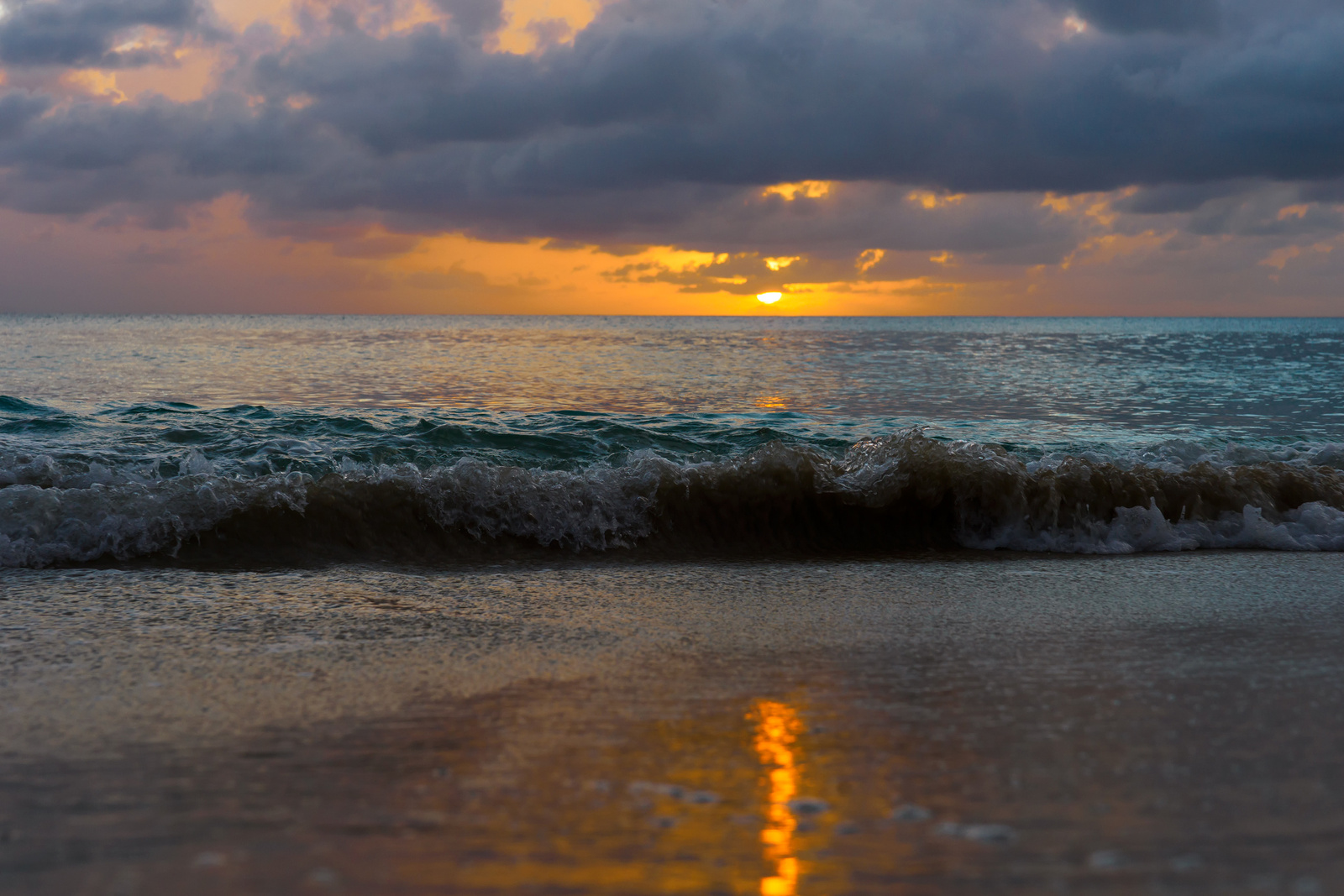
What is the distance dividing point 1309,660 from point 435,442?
7.68 metres

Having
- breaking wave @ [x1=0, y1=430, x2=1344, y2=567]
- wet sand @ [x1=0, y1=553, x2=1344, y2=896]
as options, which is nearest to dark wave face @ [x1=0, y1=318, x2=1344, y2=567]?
breaking wave @ [x1=0, y1=430, x2=1344, y2=567]

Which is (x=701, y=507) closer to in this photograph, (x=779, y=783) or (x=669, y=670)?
(x=669, y=670)

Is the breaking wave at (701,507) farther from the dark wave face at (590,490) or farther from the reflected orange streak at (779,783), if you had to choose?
the reflected orange streak at (779,783)

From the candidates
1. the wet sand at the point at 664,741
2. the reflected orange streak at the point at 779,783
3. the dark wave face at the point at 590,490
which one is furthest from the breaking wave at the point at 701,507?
the reflected orange streak at the point at 779,783

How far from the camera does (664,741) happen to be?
2.53 m

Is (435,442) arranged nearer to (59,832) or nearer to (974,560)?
(974,560)

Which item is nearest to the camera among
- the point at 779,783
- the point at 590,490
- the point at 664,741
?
the point at 779,783

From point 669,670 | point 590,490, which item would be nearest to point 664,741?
point 669,670

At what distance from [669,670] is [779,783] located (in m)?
1.04

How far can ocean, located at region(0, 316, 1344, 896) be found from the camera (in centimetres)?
192

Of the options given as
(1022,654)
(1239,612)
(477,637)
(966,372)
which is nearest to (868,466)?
(1239,612)

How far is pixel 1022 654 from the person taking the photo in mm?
3432

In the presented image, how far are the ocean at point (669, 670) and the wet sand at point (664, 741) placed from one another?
1cm

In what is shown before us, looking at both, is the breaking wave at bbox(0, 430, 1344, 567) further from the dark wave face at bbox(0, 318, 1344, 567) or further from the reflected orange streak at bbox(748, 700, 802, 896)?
the reflected orange streak at bbox(748, 700, 802, 896)
